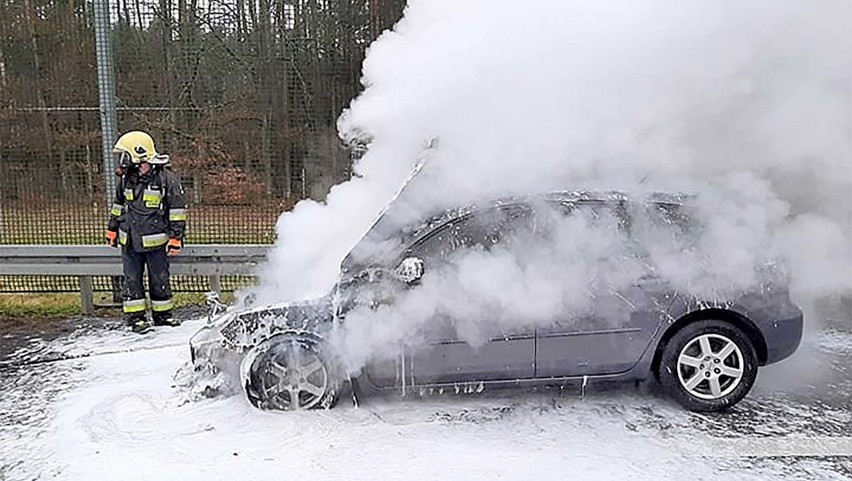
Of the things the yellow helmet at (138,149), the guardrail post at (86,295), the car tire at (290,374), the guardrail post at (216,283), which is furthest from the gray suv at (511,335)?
the guardrail post at (86,295)

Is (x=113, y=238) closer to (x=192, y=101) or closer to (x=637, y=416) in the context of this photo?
(x=192, y=101)

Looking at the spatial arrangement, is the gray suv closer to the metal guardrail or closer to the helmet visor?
the helmet visor

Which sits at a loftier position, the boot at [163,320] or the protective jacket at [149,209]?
the protective jacket at [149,209]

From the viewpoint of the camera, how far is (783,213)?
5938 millimetres

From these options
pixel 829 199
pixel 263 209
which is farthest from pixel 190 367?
pixel 829 199

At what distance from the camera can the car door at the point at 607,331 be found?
524 cm

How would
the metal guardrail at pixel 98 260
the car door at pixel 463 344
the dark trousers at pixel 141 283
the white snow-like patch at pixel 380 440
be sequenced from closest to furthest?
1. the white snow-like patch at pixel 380 440
2. the car door at pixel 463 344
3. the dark trousers at pixel 141 283
4. the metal guardrail at pixel 98 260

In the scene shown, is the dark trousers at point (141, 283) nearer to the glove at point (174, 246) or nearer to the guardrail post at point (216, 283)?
the glove at point (174, 246)

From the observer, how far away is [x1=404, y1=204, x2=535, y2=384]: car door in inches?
205

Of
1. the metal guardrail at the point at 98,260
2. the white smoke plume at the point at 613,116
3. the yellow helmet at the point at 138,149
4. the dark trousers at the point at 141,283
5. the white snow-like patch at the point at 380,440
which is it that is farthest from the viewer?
the metal guardrail at the point at 98,260

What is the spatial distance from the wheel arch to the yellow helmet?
479 centimetres

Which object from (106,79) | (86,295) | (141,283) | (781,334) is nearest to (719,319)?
(781,334)

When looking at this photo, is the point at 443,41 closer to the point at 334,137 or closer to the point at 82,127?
the point at 334,137

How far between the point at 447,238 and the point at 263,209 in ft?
12.6
